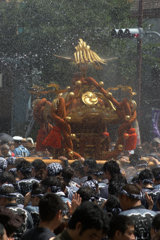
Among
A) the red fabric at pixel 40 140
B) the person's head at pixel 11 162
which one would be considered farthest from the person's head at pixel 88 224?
the red fabric at pixel 40 140

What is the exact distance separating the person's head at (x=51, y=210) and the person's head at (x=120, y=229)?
0.42 metres

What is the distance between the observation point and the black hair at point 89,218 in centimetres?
318

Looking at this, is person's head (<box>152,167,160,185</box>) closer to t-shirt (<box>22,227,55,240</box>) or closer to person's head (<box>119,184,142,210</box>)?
person's head (<box>119,184,142,210</box>)

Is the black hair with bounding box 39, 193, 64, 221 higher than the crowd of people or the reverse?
higher

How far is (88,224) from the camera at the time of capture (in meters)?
3.18

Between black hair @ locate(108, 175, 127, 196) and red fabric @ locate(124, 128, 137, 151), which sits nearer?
black hair @ locate(108, 175, 127, 196)

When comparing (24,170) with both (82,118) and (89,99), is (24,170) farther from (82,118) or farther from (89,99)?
(89,99)

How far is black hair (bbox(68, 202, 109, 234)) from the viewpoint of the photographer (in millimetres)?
3182

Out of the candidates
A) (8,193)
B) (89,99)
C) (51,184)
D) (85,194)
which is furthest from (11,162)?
(89,99)

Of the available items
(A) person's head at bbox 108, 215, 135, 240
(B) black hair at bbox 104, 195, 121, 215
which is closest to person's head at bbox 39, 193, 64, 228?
(A) person's head at bbox 108, 215, 135, 240

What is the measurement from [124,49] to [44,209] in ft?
73.9

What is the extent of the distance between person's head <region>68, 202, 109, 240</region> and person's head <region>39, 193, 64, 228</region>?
65cm

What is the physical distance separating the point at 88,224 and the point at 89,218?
0.05 metres

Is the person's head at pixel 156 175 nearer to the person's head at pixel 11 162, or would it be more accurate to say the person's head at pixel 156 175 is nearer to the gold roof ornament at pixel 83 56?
the person's head at pixel 11 162
